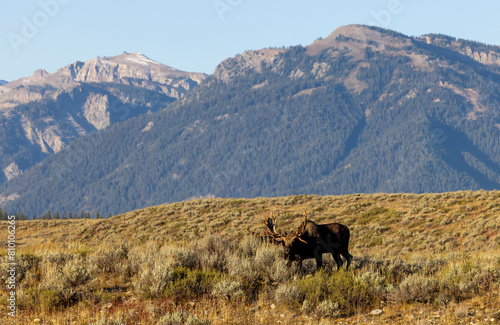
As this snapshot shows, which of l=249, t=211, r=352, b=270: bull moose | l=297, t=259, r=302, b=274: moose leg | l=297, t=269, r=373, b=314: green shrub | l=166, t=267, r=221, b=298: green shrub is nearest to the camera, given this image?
l=297, t=269, r=373, b=314: green shrub

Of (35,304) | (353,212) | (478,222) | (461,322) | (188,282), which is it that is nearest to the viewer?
(461,322)

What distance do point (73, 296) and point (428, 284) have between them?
8.81 meters

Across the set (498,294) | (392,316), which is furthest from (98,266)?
(498,294)

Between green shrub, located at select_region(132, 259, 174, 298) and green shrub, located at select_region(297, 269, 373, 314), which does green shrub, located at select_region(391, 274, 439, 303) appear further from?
green shrub, located at select_region(132, 259, 174, 298)

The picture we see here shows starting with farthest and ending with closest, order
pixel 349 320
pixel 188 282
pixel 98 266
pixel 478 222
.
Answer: pixel 478 222, pixel 98 266, pixel 188 282, pixel 349 320

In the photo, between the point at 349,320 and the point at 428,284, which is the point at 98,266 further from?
the point at 428,284

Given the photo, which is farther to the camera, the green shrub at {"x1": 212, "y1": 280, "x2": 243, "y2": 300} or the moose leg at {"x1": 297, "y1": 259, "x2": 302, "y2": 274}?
the moose leg at {"x1": 297, "y1": 259, "x2": 302, "y2": 274}

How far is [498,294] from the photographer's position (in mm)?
10758

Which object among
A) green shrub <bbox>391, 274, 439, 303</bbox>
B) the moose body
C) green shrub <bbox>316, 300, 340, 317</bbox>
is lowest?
green shrub <bbox>316, 300, 340, 317</bbox>

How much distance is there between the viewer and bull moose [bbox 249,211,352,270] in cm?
1328

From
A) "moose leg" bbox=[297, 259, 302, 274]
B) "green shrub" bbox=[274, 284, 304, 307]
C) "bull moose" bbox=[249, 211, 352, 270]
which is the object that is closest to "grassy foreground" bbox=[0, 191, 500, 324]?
"green shrub" bbox=[274, 284, 304, 307]

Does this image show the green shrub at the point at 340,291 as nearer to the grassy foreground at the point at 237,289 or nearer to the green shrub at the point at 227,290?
the grassy foreground at the point at 237,289

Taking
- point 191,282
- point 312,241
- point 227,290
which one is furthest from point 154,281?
point 312,241

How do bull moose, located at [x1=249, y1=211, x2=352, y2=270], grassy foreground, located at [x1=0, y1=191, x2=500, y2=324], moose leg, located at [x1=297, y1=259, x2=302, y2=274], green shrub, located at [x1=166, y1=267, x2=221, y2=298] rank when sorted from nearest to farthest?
grassy foreground, located at [x1=0, y1=191, x2=500, y2=324], green shrub, located at [x1=166, y1=267, x2=221, y2=298], moose leg, located at [x1=297, y1=259, x2=302, y2=274], bull moose, located at [x1=249, y1=211, x2=352, y2=270]
